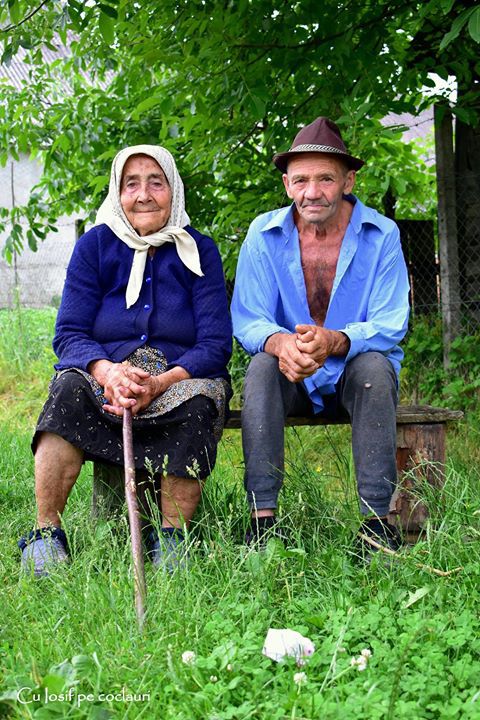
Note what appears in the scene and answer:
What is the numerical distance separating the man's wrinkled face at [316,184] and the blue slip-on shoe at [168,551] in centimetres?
138

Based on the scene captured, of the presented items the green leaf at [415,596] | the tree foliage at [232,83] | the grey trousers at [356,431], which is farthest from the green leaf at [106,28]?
the green leaf at [415,596]

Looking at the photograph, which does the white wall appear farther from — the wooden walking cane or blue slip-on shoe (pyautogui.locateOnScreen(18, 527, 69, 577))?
the wooden walking cane

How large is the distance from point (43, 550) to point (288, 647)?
50.3 inches

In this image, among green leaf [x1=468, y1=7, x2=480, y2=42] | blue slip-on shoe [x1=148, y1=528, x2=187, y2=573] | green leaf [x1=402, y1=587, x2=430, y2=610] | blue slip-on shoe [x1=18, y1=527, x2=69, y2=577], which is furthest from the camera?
green leaf [x1=468, y1=7, x2=480, y2=42]

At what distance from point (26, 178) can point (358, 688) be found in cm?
2295

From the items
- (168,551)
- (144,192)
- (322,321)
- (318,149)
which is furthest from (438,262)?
(168,551)

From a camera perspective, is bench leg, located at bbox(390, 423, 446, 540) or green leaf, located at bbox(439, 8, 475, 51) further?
bench leg, located at bbox(390, 423, 446, 540)

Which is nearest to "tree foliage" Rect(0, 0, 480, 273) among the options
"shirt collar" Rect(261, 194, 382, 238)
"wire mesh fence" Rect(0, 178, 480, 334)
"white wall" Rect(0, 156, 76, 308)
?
"wire mesh fence" Rect(0, 178, 480, 334)

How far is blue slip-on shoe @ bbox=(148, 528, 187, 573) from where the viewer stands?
2.94m

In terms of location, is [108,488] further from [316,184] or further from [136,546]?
[316,184]

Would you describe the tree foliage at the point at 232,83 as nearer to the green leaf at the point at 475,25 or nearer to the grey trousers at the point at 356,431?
the green leaf at the point at 475,25

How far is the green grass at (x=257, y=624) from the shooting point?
221 cm

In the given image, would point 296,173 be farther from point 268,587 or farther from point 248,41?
point 268,587

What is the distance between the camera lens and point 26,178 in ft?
78.1
